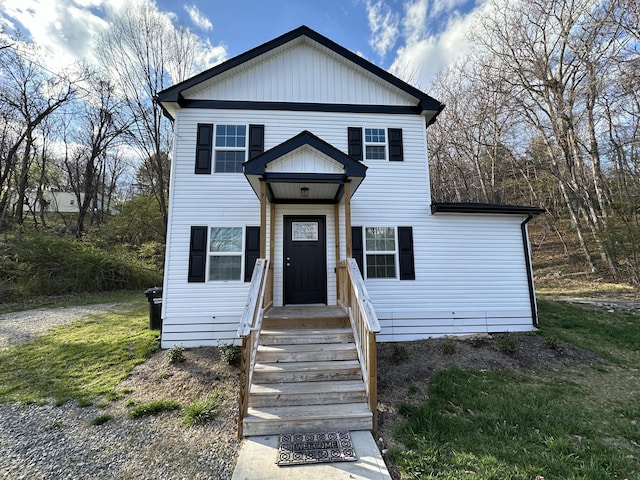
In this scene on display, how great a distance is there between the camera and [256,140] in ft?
23.1

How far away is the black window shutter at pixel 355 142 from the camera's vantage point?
7234mm

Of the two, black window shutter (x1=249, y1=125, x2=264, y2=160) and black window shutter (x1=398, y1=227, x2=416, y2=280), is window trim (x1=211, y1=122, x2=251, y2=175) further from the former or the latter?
black window shutter (x1=398, y1=227, x2=416, y2=280)

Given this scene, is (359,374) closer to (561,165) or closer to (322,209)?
(322,209)

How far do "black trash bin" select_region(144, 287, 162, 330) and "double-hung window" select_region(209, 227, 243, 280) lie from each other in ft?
5.74

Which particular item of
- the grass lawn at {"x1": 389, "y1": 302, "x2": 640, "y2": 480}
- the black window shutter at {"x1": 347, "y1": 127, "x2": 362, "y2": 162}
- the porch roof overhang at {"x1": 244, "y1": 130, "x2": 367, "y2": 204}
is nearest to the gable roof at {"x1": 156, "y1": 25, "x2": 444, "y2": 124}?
the black window shutter at {"x1": 347, "y1": 127, "x2": 362, "y2": 162}

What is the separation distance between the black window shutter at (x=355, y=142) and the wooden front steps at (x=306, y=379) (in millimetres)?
4127

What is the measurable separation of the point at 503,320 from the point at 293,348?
5.50 meters

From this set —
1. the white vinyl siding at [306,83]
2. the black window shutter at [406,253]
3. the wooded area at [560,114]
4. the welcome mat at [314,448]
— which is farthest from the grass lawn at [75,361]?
the wooded area at [560,114]

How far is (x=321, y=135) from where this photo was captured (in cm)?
721

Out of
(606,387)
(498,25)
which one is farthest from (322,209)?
(498,25)

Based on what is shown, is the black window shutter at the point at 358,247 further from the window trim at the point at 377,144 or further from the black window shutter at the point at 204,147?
the black window shutter at the point at 204,147

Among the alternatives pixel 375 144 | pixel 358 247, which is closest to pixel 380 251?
pixel 358 247

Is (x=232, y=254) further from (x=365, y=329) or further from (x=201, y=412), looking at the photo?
(x=365, y=329)

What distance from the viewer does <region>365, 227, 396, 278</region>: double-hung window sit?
6918 millimetres
